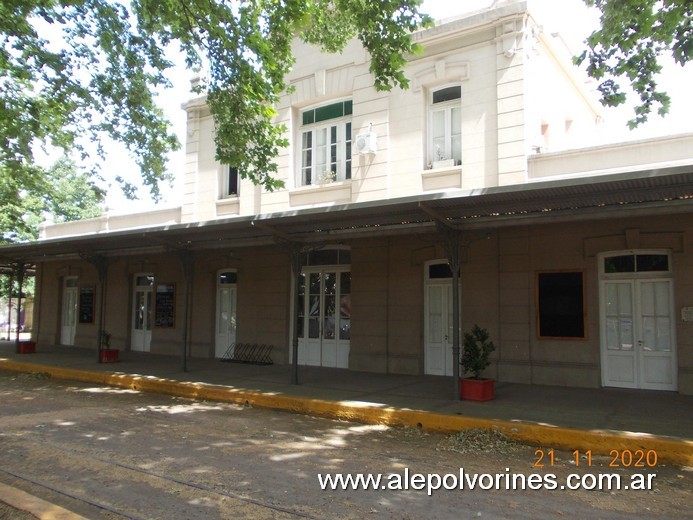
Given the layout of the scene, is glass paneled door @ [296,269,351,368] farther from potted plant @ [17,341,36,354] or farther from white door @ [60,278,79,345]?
white door @ [60,278,79,345]

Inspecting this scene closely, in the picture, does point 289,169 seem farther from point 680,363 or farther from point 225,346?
point 680,363

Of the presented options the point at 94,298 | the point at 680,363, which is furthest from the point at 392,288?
the point at 94,298

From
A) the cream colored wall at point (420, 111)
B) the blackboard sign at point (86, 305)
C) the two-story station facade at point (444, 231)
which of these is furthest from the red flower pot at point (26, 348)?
the cream colored wall at point (420, 111)

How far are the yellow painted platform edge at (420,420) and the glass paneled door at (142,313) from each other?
17.2ft

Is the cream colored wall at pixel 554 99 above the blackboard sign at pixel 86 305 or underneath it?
above

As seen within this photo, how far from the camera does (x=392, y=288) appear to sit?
12516 mm

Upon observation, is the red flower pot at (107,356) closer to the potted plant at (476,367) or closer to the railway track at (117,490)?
the railway track at (117,490)

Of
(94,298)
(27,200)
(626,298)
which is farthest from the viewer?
(27,200)

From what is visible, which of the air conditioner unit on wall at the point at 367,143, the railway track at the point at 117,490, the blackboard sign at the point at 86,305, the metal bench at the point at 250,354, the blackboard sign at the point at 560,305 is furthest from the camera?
the blackboard sign at the point at 86,305

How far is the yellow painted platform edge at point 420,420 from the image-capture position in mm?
6379

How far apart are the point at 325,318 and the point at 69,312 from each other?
1268 centimetres

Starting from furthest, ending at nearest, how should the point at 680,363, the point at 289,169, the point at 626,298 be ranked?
the point at 289,169, the point at 626,298, the point at 680,363

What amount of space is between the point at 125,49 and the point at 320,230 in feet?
16.6

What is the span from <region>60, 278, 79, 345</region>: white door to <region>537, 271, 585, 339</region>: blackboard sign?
17498mm
